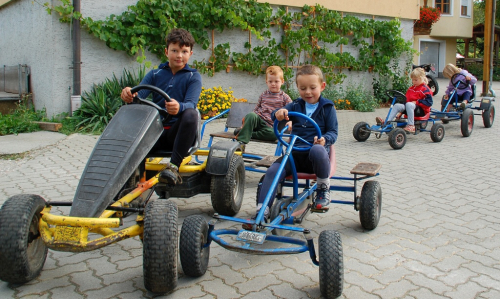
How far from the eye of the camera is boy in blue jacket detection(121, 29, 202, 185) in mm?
3729

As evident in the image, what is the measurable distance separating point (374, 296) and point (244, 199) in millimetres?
2277

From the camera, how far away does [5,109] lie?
999 centimetres

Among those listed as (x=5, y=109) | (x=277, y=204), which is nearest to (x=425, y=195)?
(x=277, y=204)

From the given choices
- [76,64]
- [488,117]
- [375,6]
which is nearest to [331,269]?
[76,64]

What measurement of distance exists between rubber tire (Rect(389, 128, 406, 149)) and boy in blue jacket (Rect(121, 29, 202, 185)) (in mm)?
4659

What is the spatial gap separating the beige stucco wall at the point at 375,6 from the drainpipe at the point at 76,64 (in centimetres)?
489

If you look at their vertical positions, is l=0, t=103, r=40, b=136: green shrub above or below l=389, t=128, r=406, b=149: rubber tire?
above

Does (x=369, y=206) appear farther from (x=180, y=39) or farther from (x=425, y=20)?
(x=425, y=20)

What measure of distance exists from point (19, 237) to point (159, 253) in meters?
0.77

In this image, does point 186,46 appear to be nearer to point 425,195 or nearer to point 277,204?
point 277,204

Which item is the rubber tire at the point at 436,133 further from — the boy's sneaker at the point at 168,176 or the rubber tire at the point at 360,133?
the boy's sneaker at the point at 168,176

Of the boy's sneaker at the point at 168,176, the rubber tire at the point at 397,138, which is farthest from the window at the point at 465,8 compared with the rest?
the boy's sneaker at the point at 168,176

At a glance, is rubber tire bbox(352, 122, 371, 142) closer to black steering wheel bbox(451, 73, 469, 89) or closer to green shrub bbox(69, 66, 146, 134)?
black steering wheel bbox(451, 73, 469, 89)

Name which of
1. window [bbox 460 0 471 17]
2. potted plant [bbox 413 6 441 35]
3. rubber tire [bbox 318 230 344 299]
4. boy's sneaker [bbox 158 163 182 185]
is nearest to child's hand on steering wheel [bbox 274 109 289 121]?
boy's sneaker [bbox 158 163 182 185]
